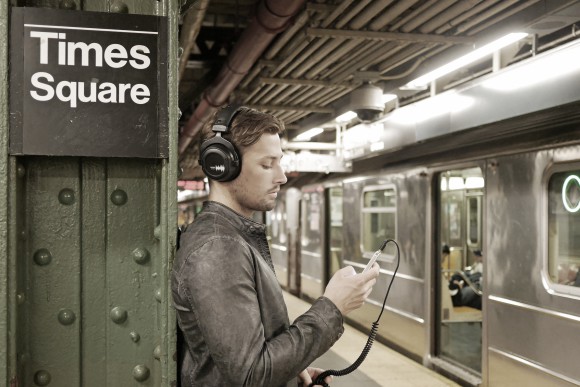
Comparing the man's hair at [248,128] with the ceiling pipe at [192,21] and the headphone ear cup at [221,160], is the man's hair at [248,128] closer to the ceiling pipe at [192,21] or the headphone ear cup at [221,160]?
the headphone ear cup at [221,160]

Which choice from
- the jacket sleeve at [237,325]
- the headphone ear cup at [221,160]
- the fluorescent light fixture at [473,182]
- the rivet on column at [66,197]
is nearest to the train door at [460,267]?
the fluorescent light fixture at [473,182]

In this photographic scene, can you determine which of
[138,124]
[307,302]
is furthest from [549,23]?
[307,302]

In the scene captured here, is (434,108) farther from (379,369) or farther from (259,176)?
(259,176)

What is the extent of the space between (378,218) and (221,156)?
7162 millimetres

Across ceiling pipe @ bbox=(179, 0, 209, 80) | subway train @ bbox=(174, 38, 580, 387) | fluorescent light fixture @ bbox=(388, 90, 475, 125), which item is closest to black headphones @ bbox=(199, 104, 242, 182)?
ceiling pipe @ bbox=(179, 0, 209, 80)

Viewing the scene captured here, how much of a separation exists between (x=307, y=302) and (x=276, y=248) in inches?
110

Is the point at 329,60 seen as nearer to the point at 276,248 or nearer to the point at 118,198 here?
the point at 118,198

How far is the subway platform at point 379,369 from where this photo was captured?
19.9 feet

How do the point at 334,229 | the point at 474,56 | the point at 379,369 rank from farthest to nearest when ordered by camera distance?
the point at 334,229 → the point at 379,369 → the point at 474,56

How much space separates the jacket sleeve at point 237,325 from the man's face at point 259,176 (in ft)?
0.64

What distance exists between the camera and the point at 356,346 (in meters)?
7.91

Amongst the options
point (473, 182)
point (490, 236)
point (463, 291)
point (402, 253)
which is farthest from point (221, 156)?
point (473, 182)

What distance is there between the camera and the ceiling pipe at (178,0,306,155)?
3.85 metres

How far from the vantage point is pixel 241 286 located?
1.44 metres
